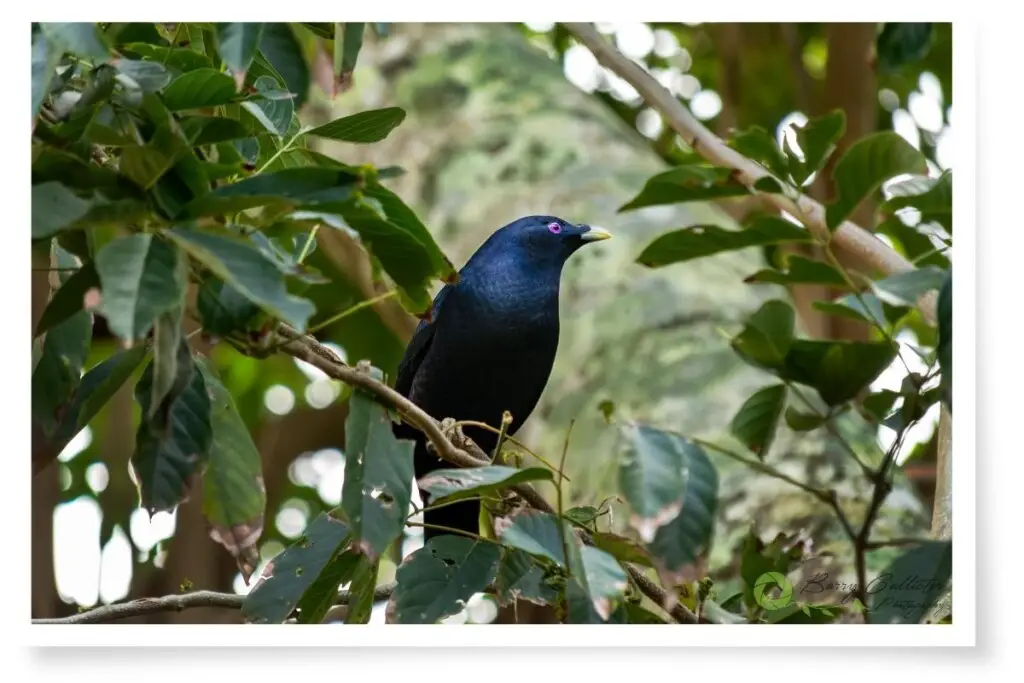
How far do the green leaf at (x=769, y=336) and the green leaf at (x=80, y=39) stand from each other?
1.00 meters

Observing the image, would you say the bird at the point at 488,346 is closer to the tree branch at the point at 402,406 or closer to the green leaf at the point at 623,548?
the tree branch at the point at 402,406

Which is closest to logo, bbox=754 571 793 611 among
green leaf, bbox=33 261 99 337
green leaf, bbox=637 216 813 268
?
green leaf, bbox=637 216 813 268

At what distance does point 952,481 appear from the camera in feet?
6.95

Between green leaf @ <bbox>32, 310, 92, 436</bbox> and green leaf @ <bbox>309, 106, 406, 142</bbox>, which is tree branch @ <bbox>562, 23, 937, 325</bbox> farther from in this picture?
green leaf @ <bbox>32, 310, 92, 436</bbox>

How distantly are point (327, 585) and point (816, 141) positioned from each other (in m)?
1.03

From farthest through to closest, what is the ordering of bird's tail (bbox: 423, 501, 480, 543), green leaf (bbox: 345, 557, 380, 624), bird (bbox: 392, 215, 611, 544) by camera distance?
1. bird (bbox: 392, 215, 611, 544)
2. bird's tail (bbox: 423, 501, 480, 543)
3. green leaf (bbox: 345, 557, 380, 624)

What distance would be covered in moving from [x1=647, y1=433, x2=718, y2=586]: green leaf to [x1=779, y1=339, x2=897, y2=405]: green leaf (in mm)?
357

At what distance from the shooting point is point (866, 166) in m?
1.87

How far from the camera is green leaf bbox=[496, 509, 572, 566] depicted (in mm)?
1528

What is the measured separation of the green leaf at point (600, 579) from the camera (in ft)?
4.88
